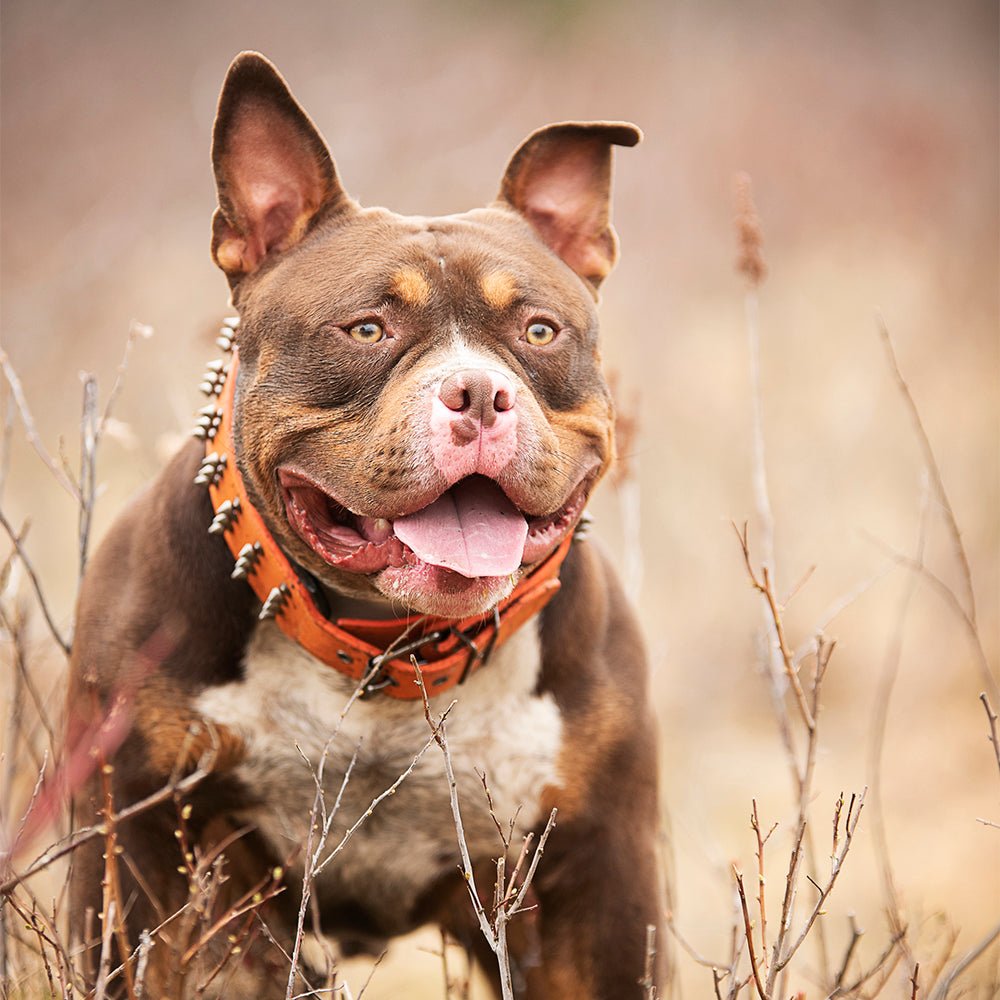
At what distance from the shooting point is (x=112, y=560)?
10.2ft

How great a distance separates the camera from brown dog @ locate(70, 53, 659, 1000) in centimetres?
266

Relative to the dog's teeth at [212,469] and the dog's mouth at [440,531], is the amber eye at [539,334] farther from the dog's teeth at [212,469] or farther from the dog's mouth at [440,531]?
the dog's teeth at [212,469]

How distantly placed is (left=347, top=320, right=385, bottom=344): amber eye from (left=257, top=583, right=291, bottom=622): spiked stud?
Result: 1.70 feet

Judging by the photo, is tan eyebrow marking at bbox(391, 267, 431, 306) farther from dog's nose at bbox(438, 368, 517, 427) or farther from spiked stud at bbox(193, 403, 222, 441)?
spiked stud at bbox(193, 403, 222, 441)

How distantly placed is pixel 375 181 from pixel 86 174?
9.08ft

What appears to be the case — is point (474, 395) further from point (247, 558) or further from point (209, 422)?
point (209, 422)

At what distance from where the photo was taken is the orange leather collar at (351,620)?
9.27 ft

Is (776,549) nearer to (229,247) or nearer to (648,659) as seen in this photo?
(648,659)

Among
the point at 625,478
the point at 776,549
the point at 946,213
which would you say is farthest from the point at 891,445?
the point at 625,478

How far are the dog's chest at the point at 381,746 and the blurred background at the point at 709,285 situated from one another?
3.59 meters

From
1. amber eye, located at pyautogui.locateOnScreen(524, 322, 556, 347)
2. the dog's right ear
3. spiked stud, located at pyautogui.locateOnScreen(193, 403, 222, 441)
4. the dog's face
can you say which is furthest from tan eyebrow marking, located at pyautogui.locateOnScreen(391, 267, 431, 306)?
spiked stud, located at pyautogui.locateOnScreen(193, 403, 222, 441)

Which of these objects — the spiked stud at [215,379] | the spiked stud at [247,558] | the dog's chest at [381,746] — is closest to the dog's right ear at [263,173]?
the spiked stud at [215,379]

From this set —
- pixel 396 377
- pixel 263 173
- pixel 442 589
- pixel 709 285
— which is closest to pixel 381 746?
pixel 442 589

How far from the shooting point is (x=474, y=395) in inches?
97.4
